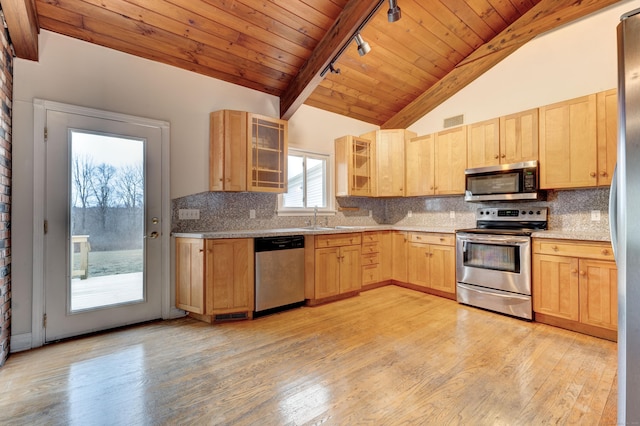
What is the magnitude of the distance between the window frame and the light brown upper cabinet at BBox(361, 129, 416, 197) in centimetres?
72

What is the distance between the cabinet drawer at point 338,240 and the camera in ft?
12.1

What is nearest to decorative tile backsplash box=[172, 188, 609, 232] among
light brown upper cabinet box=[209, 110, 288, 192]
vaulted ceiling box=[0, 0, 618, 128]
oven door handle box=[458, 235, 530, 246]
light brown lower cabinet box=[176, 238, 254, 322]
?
light brown upper cabinet box=[209, 110, 288, 192]

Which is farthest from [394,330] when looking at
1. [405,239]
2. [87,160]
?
[87,160]

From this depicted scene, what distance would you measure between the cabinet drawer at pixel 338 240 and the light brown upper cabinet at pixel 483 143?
1.78 m

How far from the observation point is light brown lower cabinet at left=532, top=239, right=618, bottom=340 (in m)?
2.61

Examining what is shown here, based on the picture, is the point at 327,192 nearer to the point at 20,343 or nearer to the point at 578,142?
the point at 578,142

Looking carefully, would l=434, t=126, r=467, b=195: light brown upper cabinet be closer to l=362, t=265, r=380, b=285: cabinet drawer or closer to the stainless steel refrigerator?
l=362, t=265, r=380, b=285: cabinet drawer

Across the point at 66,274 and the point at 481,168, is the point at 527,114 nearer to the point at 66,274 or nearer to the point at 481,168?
the point at 481,168

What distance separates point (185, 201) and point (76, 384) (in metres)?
1.88

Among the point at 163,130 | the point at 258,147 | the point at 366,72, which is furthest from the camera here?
the point at 366,72

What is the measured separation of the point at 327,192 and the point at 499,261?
8.21 ft

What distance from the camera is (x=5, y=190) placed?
231 cm

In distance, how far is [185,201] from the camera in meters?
3.33

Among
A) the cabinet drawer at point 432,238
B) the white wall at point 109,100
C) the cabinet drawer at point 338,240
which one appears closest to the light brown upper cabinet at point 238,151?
the white wall at point 109,100
